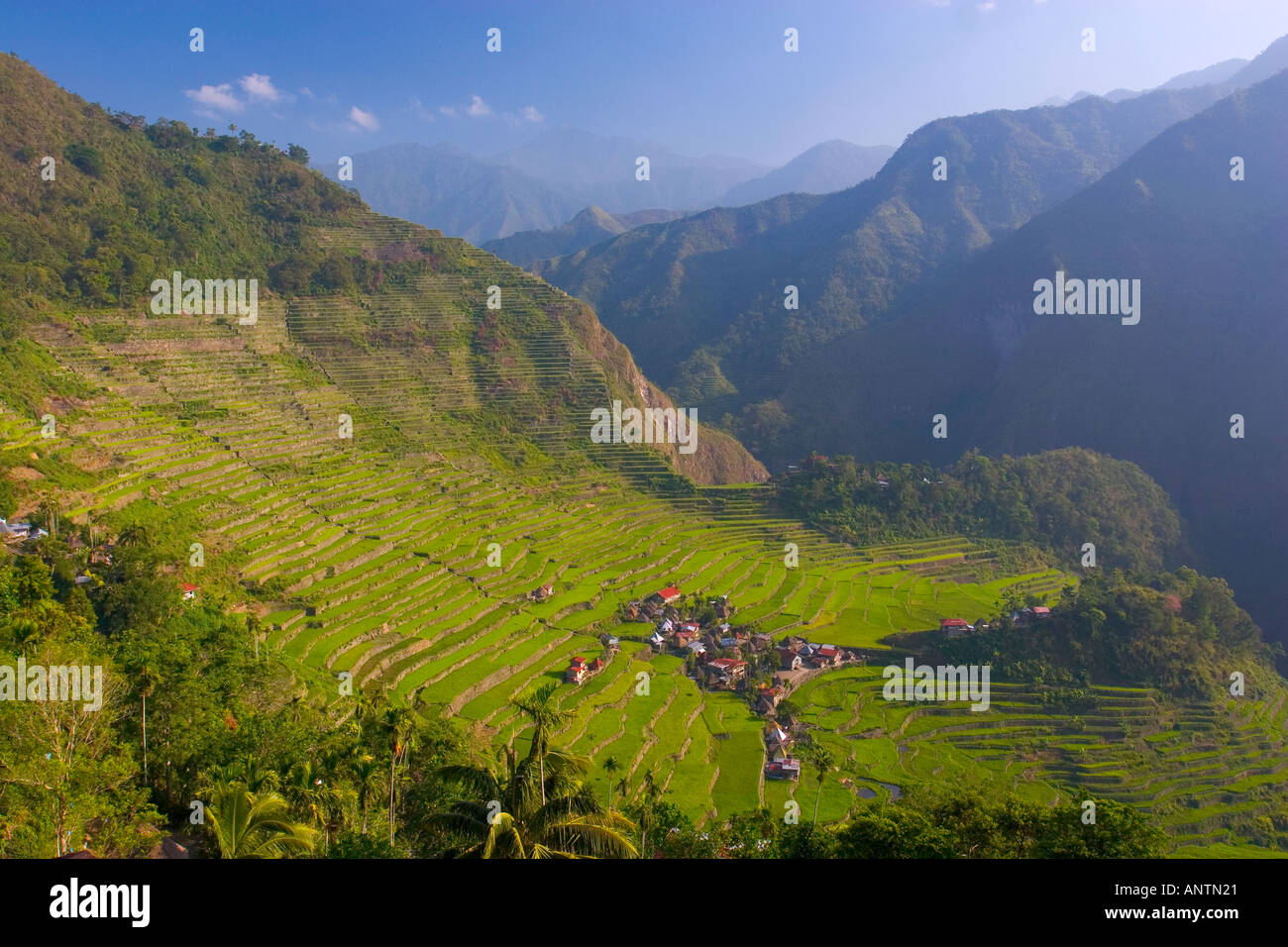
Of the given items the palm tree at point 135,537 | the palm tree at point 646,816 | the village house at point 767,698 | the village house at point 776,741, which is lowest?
the village house at point 776,741

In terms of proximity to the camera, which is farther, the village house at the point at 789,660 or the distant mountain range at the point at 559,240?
the distant mountain range at the point at 559,240

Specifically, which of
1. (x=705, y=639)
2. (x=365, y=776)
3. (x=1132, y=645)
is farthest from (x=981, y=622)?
(x=365, y=776)

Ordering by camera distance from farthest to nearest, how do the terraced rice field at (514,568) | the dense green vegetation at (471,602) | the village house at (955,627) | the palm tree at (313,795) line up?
the village house at (955,627) < the terraced rice field at (514,568) < the dense green vegetation at (471,602) < the palm tree at (313,795)

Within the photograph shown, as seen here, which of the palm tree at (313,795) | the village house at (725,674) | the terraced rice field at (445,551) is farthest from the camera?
the village house at (725,674)

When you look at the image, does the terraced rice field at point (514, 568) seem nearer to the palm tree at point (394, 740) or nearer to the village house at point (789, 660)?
the village house at point (789, 660)

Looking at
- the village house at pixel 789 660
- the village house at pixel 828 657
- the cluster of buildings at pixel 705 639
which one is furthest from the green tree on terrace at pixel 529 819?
the village house at pixel 828 657

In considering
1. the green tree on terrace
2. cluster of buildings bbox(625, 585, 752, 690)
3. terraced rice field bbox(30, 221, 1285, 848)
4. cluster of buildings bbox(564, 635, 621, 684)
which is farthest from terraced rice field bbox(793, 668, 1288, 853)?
the green tree on terrace

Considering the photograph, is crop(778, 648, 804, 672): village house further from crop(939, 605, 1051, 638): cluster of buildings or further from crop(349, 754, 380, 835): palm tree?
crop(349, 754, 380, 835): palm tree
